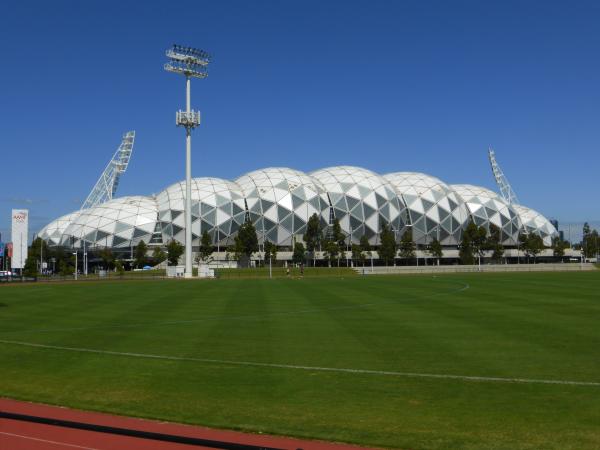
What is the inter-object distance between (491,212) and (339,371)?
12695 cm

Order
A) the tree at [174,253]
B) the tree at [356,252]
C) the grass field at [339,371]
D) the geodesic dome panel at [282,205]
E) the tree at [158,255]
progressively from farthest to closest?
the geodesic dome panel at [282,205] → the tree at [356,252] → the tree at [158,255] → the tree at [174,253] → the grass field at [339,371]

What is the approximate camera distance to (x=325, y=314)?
24.3 meters

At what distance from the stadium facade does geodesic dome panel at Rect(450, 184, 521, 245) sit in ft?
1.02

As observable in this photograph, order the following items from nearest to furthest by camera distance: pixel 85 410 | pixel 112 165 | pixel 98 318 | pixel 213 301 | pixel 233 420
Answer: pixel 233 420, pixel 85 410, pixel 98 318, pixel 213 301, pixel 112 165

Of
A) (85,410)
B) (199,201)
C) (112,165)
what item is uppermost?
(112,165)

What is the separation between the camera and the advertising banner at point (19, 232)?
189ft

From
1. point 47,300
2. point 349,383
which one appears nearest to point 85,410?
point 349,383

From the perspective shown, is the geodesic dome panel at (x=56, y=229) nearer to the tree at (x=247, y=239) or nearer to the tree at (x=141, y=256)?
the tree at (x=141, y=256)

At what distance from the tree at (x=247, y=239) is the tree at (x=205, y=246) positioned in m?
5.34

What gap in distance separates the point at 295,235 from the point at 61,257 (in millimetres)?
42525

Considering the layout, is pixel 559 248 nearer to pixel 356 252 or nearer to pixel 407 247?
pixel 407 247

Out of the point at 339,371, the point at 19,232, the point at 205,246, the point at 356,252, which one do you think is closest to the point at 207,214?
the point at 205,246

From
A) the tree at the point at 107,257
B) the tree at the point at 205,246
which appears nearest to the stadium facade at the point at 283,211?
the tree at the point at 107,257

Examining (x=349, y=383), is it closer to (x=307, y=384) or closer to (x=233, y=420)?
(x=307, y=384)
